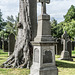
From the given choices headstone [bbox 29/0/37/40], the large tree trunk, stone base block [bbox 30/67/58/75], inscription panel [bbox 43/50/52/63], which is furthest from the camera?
headstone [bbox 29/0/37/40]

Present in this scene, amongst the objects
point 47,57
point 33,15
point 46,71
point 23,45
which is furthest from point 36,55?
point 33,15

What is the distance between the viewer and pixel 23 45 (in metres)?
10.6

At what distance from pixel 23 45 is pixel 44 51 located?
3.82 m

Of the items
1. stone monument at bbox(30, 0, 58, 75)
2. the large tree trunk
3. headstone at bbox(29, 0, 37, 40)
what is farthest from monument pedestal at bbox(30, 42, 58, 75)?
headstone at bbox(29, 0, 37, 40)

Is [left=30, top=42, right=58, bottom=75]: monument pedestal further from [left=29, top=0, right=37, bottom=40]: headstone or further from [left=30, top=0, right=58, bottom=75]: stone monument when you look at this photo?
[left=29, top=0, right=37, bottom=40]: headstone

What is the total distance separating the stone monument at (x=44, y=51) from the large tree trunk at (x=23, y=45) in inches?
122

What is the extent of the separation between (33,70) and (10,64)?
12.5 feet

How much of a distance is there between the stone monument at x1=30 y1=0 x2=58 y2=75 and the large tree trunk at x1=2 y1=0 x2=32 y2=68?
10.2 feet

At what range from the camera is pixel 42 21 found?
7098 millimetres

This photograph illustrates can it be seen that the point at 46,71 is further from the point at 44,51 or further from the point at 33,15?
the point at 33,15

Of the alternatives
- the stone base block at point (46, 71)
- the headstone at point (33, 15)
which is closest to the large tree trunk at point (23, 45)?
the headstone at point (33, 15)

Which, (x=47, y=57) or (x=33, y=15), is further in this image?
(x=33, y=15)

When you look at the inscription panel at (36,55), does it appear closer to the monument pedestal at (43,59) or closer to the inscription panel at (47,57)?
the monument pedestal at (43,59)

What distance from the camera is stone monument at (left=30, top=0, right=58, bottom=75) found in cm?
690
